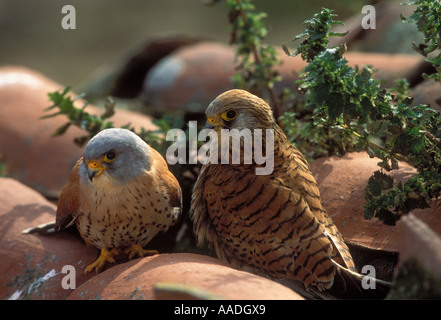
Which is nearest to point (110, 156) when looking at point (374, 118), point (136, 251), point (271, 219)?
point (136, 251)

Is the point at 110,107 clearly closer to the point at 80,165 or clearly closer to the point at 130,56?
the point at 80,165

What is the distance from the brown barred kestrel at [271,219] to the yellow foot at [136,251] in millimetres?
→ 201

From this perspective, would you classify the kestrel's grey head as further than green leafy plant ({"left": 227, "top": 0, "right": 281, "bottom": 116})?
No

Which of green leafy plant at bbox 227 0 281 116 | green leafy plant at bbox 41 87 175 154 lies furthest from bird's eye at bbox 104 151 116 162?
green leafy plant at bbox 227 0 281 116

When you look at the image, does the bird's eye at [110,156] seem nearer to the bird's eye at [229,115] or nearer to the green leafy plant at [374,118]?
the bird's eye at [229,115]

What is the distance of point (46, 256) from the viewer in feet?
7.13

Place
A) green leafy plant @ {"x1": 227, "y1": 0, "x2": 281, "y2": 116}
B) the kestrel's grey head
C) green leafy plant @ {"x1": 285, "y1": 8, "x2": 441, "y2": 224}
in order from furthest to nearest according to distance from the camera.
→ green leafy plant @ {"x1": 227, "y1": 0, "x2": 281, "y2": 116} < the kestrel's grey head < green leafy plant @ {"x1": 285, "y1": 8, "x2": 441, "y2": 224}

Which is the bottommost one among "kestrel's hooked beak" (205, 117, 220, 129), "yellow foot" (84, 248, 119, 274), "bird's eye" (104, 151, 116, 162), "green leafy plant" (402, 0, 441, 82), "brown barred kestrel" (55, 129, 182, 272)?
"yellow foot" (84, 248, 119, 274)

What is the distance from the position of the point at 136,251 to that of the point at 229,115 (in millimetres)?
638

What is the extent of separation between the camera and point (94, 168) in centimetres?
198

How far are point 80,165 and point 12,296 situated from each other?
56cm

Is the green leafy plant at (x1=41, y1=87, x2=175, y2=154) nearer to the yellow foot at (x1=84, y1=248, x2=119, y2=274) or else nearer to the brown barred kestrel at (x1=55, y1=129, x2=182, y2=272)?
the brown barred kestrel at (x1=55, y1=129, x2=182, y2=272)

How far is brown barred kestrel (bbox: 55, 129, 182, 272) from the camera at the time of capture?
2.00m
